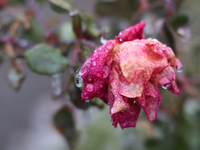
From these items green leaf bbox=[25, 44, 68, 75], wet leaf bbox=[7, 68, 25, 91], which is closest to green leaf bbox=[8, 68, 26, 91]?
wet leaf bbox=[7, 68, 25, 91]

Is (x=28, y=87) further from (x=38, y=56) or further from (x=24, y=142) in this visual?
(x=38, y=56)

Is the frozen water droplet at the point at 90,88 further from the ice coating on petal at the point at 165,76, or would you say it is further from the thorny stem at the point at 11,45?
the thorny stem at the point at 11,45

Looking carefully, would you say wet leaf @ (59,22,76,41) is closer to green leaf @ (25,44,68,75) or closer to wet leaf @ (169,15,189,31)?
green leaf @ (25,44,68,75)

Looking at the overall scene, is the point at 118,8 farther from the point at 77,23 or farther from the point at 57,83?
the point at 57,83

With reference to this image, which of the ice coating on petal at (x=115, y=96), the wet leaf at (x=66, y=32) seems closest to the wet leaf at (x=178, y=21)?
the ice coating on petal at (x=115, y=96)

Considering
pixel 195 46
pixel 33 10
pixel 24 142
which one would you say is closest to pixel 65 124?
pixel 33 10

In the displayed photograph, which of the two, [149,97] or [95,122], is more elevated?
[149,97]
